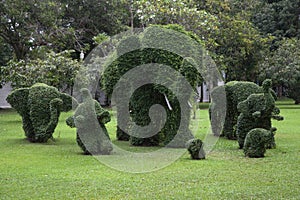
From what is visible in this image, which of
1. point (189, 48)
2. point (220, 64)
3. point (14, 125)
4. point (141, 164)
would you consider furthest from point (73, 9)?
point (141, 164)

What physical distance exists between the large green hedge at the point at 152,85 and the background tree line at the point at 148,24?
934cm

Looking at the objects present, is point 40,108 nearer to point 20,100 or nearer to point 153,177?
point 20,100

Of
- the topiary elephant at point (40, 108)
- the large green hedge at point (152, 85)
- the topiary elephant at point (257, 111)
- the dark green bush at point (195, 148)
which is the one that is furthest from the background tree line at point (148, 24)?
the dark green bush at point (195, 148)

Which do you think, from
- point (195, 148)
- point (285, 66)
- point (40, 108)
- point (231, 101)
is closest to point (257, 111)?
point (195, 148)

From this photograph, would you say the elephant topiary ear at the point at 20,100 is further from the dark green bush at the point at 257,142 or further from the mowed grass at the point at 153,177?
the dark green bush at the point at 257,142

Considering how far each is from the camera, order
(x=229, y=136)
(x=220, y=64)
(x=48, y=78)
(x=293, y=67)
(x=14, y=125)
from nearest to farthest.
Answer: (x=229, y=136) → (x=14, y=125) → (x=48, y=78) → (x=220, y=64) → (x=293, y=67)

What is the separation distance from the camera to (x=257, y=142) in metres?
11.3

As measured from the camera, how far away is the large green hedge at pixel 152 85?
42.1ft

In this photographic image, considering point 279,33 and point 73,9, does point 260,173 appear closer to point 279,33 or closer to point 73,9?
point 73,9

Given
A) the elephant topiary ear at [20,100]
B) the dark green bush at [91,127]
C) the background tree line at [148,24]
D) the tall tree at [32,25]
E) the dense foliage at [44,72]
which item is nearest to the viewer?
the dark green bush at [91,127]

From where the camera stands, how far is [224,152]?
40.5 ft

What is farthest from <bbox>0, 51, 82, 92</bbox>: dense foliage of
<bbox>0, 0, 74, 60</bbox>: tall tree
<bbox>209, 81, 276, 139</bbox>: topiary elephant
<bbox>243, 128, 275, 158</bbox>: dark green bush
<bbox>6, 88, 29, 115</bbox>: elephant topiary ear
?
<bbox>243, 128, 275, 158</bbox>: dark green bush

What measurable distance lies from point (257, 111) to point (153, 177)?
4.31 metres

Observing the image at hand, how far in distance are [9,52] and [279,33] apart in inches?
903
